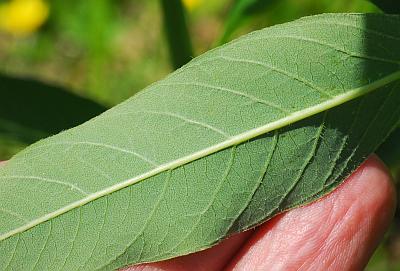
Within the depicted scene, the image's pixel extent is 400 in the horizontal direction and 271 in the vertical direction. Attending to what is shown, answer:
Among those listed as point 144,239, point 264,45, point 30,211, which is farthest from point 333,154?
point 30,211

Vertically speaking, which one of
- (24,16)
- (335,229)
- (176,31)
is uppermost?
(24,16)

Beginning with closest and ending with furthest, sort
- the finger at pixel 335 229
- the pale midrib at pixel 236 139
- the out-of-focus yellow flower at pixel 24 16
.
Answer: the pale midrib at pixel 236 139
the finger at pixel 335 229
the out-of-focus yellow flower at pixel 24 16

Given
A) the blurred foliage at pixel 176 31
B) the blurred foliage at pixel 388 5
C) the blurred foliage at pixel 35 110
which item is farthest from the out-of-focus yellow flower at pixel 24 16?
the blurred foliage at pixel 388 5

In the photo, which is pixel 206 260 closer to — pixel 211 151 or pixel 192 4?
pixel 211 151

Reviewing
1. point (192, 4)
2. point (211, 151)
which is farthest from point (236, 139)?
point (192, 4)

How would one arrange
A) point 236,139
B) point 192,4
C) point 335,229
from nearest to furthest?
point 236,139, point 335,229, point 192,4

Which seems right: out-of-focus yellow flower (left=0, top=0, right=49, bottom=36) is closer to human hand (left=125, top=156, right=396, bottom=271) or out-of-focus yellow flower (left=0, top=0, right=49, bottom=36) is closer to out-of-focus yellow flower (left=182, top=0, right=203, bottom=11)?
out-of-focus yellow flower (left=182, top=0, right=203, bottom=11)

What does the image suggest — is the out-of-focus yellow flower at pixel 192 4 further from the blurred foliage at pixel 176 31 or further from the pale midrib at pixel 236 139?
the pale midrib at pixel 236 139

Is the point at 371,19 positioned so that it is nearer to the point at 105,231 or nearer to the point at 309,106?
the point at 309,106
